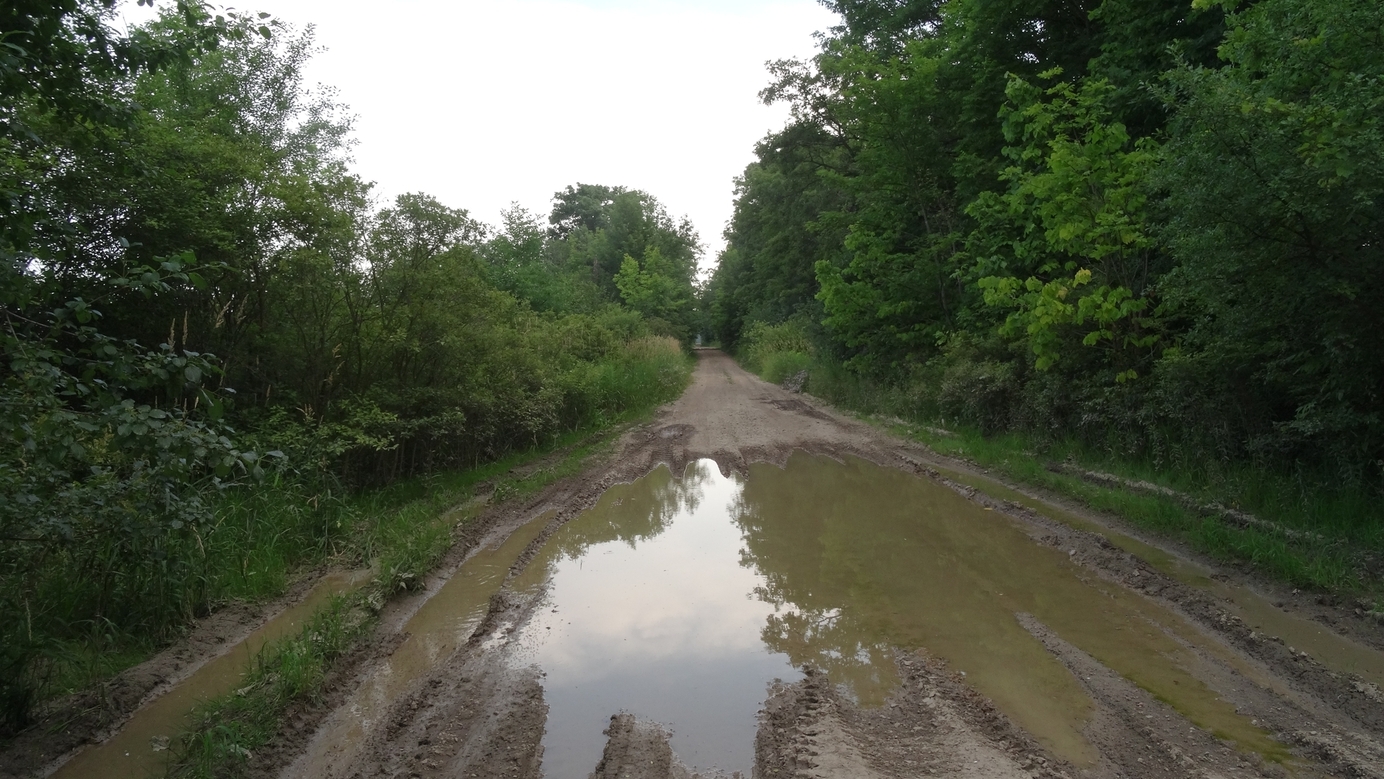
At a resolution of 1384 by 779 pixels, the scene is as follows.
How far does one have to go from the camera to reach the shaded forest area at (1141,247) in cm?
654

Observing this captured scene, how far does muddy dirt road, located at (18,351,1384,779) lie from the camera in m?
4.20

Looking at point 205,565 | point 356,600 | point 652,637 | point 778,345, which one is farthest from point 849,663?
point 778,345

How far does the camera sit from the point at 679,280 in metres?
58.8

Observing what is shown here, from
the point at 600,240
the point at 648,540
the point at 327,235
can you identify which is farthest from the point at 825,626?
the point at 600,240

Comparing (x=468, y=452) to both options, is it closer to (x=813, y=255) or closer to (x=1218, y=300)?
(x=1218, y=300)

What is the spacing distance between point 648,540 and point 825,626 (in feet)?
11.2

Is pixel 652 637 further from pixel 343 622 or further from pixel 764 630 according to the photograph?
pixel 343 622

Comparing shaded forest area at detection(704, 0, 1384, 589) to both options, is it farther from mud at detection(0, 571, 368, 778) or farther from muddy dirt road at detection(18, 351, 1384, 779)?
mud at detection(0, 571, 368, 778)

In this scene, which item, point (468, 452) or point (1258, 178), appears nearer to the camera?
point (1258, 178)

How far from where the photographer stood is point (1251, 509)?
8008mm

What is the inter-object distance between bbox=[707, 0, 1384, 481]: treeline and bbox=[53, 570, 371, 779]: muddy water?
8.87m

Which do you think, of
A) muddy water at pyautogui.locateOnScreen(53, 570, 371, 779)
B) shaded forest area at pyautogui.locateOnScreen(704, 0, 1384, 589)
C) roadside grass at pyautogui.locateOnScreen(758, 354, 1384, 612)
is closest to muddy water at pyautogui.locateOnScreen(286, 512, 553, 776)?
muddy water at pyautogui.locateOnScreen(53, 570, 371, 779)

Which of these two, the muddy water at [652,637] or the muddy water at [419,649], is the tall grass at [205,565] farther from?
the muddy water at [652,637]

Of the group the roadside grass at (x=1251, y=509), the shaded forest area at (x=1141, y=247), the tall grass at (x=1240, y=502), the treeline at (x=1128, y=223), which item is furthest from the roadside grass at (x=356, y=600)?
the treeline at (x=1128, y=223)
